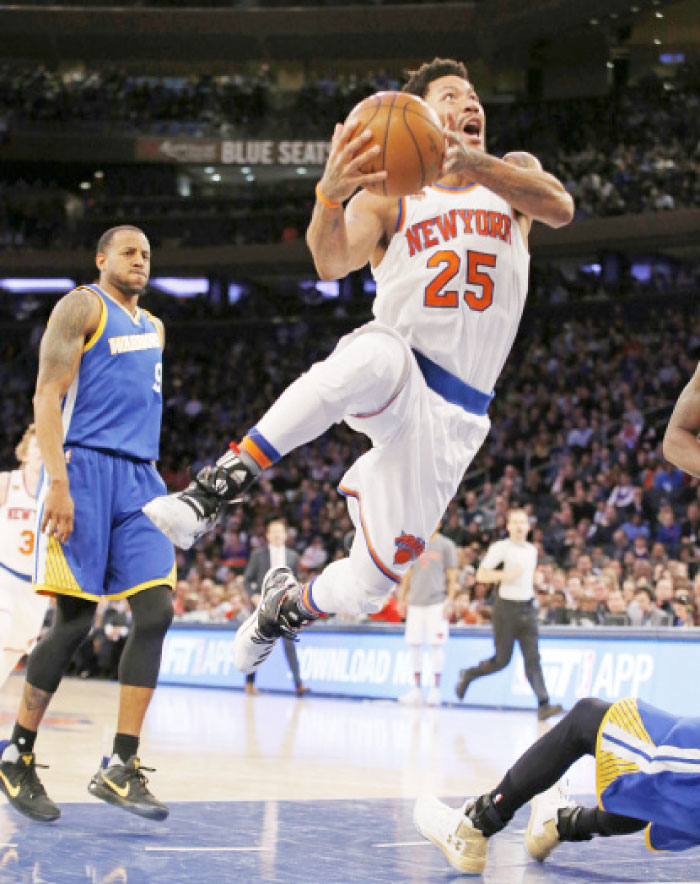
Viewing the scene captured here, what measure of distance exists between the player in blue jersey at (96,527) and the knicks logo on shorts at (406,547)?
1168 millimetres

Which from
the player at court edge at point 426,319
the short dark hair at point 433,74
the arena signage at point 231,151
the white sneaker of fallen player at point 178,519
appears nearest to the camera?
the white sneaker of fallen player at point 178,519

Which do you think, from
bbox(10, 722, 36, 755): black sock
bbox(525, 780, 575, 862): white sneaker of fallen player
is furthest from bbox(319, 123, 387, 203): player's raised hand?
bbox(10, 722, 36, 755): black sock

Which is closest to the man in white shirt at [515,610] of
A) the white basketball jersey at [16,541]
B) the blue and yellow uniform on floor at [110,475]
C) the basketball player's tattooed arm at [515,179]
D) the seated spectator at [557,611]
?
the seated spectator at [557,611]

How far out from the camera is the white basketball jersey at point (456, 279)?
4.96 m

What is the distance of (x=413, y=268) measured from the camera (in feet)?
16.4

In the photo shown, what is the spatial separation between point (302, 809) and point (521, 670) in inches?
313

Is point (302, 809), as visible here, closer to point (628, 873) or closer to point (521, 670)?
point (628, 873)

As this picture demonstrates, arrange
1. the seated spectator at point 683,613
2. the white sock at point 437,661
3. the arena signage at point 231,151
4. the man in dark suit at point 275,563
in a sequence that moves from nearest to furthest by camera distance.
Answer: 1. the seated spectator at point 683,613
2. the white sock at point 437,661
3. the man in dark suit at point 275,563
4. the arena signage at point 231,151

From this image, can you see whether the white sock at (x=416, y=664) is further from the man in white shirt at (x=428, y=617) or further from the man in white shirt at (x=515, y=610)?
the man in white shirt at (x=515, y=610)

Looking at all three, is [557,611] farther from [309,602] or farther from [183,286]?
[183,286]

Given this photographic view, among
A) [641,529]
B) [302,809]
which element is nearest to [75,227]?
[641,529]

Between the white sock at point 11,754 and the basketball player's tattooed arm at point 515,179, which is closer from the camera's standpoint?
the basketball player's tattooed arm at point 515,179

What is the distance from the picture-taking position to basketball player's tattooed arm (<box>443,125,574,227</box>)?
4.44 m

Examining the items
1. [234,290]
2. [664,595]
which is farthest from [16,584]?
[234,290]
